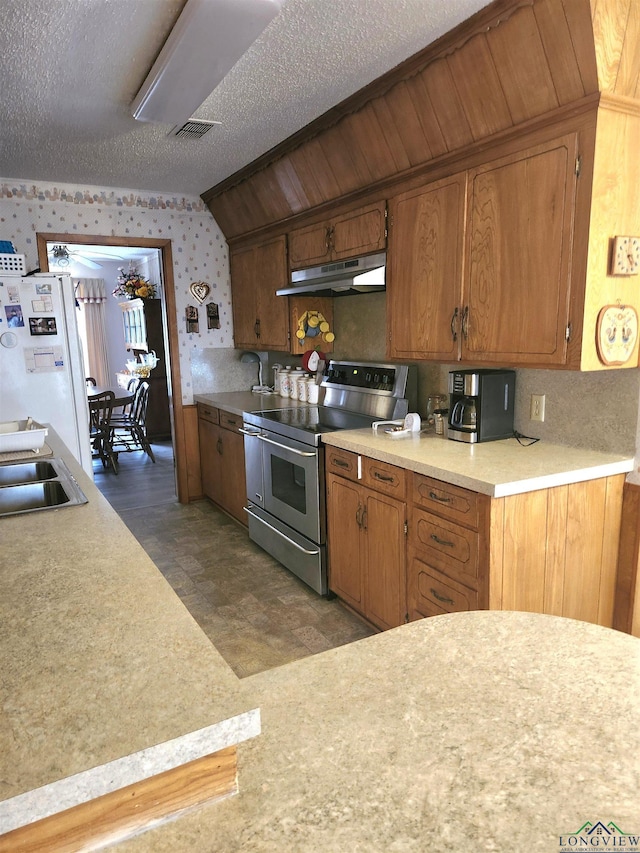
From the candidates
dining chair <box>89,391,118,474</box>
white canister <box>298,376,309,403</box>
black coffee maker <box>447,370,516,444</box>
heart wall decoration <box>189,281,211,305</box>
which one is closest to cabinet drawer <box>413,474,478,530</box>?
black coffee maker <box>447,370,516,444</box>

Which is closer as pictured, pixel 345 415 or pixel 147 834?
pixel 147 834

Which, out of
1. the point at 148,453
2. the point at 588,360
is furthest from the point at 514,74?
the point at 148,453

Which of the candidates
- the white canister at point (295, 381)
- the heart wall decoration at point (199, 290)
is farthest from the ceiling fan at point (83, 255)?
the white canister at point (295, 381)

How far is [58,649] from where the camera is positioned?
909 mm

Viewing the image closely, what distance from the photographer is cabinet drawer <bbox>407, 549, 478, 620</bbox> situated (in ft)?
6.82

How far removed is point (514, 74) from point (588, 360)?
1.00m

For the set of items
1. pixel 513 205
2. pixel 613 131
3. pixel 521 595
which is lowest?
pixel 521 595

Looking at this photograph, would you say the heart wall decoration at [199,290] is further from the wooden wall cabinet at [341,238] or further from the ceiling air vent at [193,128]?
the ceiling air vent at [193,128]

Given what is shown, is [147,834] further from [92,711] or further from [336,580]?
[336,580]

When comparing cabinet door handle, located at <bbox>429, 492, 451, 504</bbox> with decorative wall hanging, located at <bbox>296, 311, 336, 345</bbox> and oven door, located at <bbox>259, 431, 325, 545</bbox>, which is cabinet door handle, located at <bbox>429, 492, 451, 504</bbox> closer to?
oven door, located at <bbox>259, 431, 325, 545</bbox>

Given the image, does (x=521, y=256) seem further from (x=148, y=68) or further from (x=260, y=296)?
(x=260, y=296)

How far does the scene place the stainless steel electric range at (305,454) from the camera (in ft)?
9.77

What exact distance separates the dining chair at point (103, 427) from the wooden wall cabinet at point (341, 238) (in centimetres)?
317

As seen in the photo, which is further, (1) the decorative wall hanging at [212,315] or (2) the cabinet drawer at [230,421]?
(1) the decorative wall hanging at [212,315]
